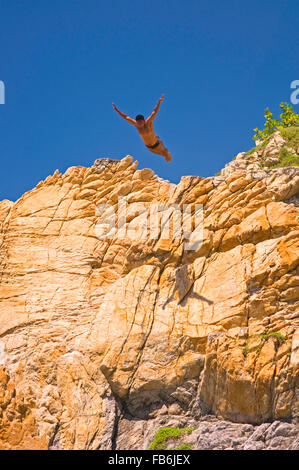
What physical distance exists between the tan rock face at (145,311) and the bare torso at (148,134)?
4.79 m

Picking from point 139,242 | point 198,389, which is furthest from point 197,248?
point 198,389

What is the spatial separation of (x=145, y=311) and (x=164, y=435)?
490 cm

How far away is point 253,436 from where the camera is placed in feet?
66.6

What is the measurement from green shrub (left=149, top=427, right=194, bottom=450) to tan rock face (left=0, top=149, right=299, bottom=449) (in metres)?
0.88

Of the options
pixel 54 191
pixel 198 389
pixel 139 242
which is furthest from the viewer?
pixel 54 191

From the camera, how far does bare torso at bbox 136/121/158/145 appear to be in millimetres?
21719

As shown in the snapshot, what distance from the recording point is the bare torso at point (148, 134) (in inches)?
855

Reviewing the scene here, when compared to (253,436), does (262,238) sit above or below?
above

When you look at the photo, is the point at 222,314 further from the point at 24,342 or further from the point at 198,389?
the point at 24,342

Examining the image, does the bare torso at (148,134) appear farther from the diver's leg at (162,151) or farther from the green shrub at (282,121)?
the green shrub at (282,121)

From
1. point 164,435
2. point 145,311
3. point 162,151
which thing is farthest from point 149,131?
point 164,435

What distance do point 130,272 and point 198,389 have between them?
5656mm

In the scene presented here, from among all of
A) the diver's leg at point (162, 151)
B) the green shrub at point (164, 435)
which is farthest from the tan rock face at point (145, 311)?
the diver's leg at point (162, 151)

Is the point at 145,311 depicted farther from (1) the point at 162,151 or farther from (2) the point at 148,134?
(2) the point at 148,134
